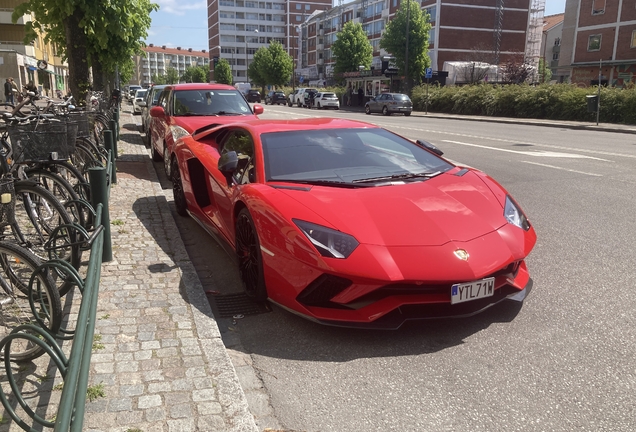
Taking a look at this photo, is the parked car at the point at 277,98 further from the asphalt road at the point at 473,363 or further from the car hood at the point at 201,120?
the asphalt road at the point at 473,363

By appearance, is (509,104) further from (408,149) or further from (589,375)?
(589,375)

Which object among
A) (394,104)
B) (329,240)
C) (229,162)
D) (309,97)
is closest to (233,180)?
(229,162)

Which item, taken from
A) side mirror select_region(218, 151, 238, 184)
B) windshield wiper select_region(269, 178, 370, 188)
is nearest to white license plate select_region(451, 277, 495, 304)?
windshield wiper select_region(269, 178, 370, 188)

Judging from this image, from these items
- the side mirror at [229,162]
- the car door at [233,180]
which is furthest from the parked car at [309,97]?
the side mirror at [229,162]

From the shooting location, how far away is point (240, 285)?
15.7 feet

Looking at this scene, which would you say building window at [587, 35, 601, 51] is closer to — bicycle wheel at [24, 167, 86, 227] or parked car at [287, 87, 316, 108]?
parked car at [287, 87, 316, 108]

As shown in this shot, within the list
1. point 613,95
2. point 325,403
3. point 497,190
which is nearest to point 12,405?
point 325,403

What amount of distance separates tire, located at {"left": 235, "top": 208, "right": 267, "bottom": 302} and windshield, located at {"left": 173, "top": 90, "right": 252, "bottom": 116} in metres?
6.14

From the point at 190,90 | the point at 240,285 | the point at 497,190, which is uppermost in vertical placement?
the point at 190,90

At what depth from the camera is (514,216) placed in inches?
164

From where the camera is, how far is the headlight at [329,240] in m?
3.46

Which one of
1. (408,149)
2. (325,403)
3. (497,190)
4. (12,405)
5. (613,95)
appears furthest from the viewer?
(613,95)

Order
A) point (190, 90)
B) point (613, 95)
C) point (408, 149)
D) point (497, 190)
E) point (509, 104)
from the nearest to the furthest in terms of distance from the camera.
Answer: point (497, 190) → point (408, 149) → point (190, 90) → point (613, 95) → point (509, 104)

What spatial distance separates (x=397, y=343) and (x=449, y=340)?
1.07 ft
